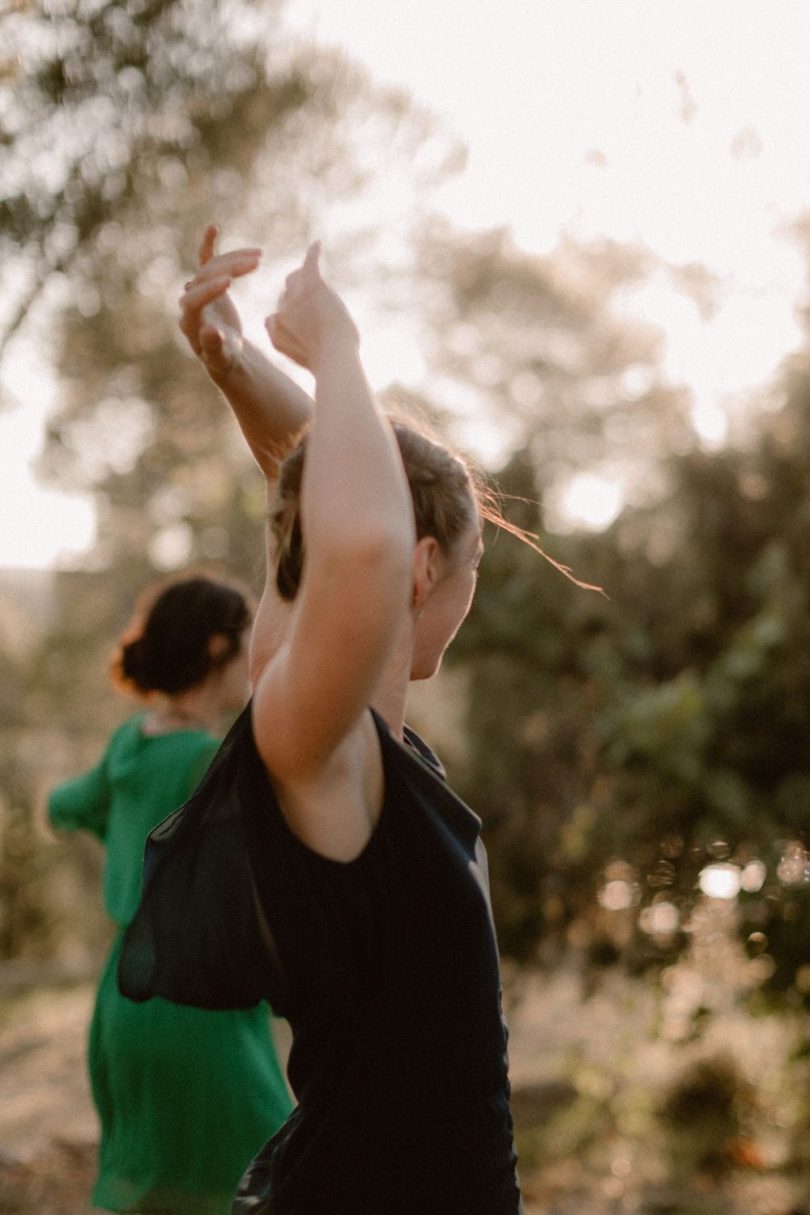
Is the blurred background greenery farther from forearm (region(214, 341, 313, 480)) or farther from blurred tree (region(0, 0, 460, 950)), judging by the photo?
forearm (region(214, 341, 313, 480))

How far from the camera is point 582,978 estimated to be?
625 cm

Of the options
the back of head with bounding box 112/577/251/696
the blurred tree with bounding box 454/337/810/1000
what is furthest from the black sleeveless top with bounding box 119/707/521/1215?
the blurred tree with bounding box 454/337/810/1000

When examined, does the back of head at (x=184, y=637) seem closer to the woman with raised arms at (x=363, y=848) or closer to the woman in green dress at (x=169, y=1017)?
the woman in green dress at (x=169, y=1017)

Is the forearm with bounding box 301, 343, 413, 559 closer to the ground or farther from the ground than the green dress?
farther from the ground

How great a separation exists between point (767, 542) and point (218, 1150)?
141 inches

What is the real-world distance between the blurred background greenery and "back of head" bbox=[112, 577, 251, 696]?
2271 millimetres

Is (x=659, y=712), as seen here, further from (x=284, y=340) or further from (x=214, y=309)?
(x=284, y=340)

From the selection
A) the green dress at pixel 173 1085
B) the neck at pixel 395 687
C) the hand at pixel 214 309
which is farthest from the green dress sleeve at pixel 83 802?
the neck at pixel 395 687

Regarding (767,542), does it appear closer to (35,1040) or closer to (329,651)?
(329,651)

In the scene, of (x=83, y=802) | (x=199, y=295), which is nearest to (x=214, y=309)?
(x=199, y=295)

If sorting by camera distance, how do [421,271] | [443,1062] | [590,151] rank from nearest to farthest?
1. [443,1062]
2. [590,151]
3. [421,271]

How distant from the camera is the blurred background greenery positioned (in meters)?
5.33

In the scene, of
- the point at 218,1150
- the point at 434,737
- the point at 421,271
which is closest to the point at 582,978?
the point at 434,737

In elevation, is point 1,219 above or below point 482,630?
above
